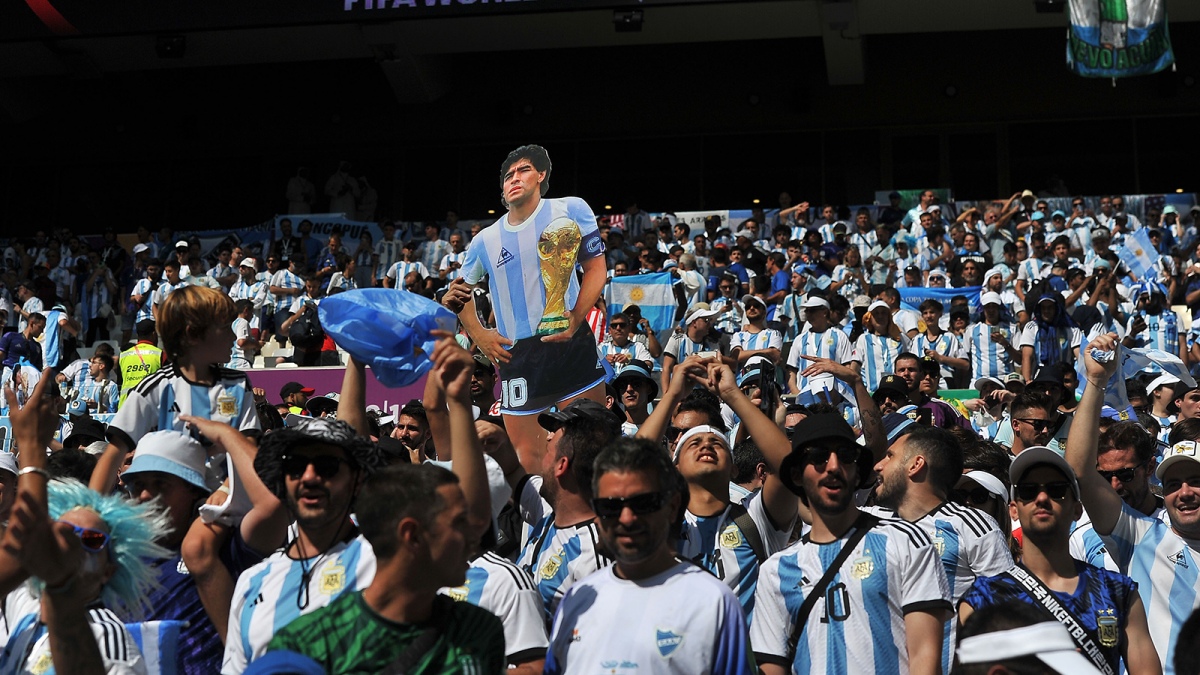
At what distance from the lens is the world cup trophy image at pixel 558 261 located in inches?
285

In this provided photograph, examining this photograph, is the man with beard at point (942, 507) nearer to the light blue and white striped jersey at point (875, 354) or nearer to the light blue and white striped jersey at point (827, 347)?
the light blue and white striped jersey at point (827, 347)

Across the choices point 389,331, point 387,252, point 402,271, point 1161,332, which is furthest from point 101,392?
point 1161,332

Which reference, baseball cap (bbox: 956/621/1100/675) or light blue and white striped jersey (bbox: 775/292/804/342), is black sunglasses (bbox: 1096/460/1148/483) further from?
light blue and white striped jersey (bbox: 775/292/804/342)

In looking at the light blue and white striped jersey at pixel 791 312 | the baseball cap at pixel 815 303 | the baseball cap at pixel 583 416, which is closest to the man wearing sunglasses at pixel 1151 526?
the baseball cap at pixel 583 416

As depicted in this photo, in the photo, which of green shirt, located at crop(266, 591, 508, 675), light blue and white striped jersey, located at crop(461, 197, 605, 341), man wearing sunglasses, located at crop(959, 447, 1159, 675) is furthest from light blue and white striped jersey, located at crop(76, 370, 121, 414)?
green shirt, located at crop(266, 591, 508, 675)

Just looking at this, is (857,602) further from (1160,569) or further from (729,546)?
(1160,569)

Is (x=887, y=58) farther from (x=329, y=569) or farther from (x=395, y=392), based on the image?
(x=329, y=569)

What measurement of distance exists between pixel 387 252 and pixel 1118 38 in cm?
1167

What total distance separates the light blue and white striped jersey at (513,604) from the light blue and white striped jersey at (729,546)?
0.79 meters

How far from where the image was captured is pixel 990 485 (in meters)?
5.85

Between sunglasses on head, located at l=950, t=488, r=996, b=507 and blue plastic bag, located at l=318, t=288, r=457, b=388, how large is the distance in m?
2.34

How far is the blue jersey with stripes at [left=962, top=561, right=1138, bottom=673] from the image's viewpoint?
4539 millimetres

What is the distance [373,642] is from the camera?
→ 3.29 m

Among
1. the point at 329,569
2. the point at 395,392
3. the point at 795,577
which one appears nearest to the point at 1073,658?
the point at 795,577
